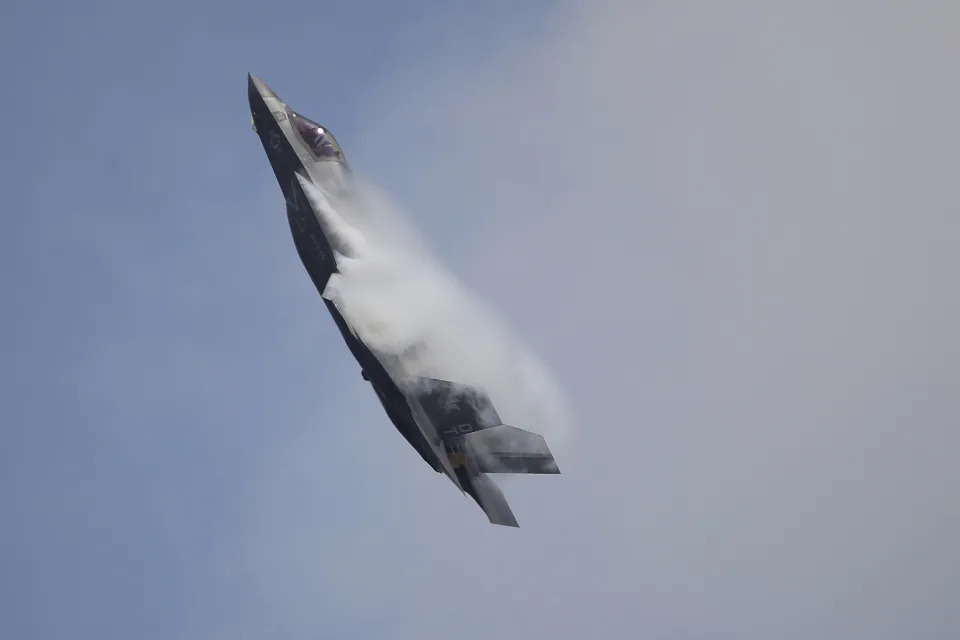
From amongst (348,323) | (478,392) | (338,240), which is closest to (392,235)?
(338,240)

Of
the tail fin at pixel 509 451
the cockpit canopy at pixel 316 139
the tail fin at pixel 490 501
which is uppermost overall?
the cockpit canopy at pixel 316 139

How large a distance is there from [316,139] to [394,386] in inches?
370

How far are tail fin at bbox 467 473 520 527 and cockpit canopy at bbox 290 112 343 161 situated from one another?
12.2m

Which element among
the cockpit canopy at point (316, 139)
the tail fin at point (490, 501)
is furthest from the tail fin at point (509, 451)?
the cockpit canopy at point (316, 139)

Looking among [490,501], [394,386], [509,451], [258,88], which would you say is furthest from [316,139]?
[490,501]

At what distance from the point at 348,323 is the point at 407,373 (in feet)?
8.14

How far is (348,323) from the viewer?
2722 centimetres

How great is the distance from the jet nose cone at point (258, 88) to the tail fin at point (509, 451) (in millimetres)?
14006

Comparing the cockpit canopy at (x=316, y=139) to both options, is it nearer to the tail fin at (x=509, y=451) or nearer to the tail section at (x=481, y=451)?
the tail section at (x=481, y=451)

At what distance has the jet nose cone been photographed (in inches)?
1224

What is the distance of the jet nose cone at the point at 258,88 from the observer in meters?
31.1

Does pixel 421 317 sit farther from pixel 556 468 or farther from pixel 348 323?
pixel 556 468

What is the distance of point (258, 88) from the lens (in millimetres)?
31172

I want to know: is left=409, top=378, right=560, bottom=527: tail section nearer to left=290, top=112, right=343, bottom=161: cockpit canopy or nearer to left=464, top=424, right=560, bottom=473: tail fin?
left=464, top=424, right=560, bottom=473: tail fin
